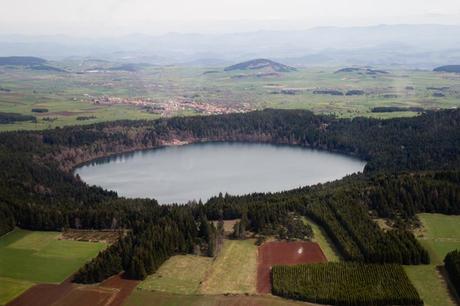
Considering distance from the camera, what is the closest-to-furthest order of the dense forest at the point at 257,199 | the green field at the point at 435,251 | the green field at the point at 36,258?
the green field at the point at 435,251 < the green field at the point at 36,258 < the dense forest at the point at 257,199

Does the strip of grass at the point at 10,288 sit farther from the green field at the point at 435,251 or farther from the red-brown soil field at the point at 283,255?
the green field at the point at 435,251

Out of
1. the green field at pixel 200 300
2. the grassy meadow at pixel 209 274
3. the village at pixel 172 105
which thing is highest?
the village at pixel 172 105

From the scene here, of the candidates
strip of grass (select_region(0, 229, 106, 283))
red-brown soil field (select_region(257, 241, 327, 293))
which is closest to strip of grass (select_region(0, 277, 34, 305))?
strip of grass (select_region(0, 229, 106, 283))

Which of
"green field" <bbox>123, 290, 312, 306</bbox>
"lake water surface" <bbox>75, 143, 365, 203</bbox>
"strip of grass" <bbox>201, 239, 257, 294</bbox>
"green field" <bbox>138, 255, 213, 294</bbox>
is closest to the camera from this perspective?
"green field" <bbox>123, 290, 312, 306</bbox>

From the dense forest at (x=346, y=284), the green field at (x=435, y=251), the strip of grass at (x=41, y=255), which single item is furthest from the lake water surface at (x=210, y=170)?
the dense forest at (x=346, y=284)

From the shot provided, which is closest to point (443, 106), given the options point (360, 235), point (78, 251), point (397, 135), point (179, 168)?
point (397, 135)

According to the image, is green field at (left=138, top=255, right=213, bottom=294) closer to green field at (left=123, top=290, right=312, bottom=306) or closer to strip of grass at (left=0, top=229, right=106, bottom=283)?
green field at (left=123, top=290, right=312, bottom=306)

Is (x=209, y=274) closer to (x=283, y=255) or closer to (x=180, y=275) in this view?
(x=180, y=275)

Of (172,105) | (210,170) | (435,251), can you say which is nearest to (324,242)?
(435,251)
